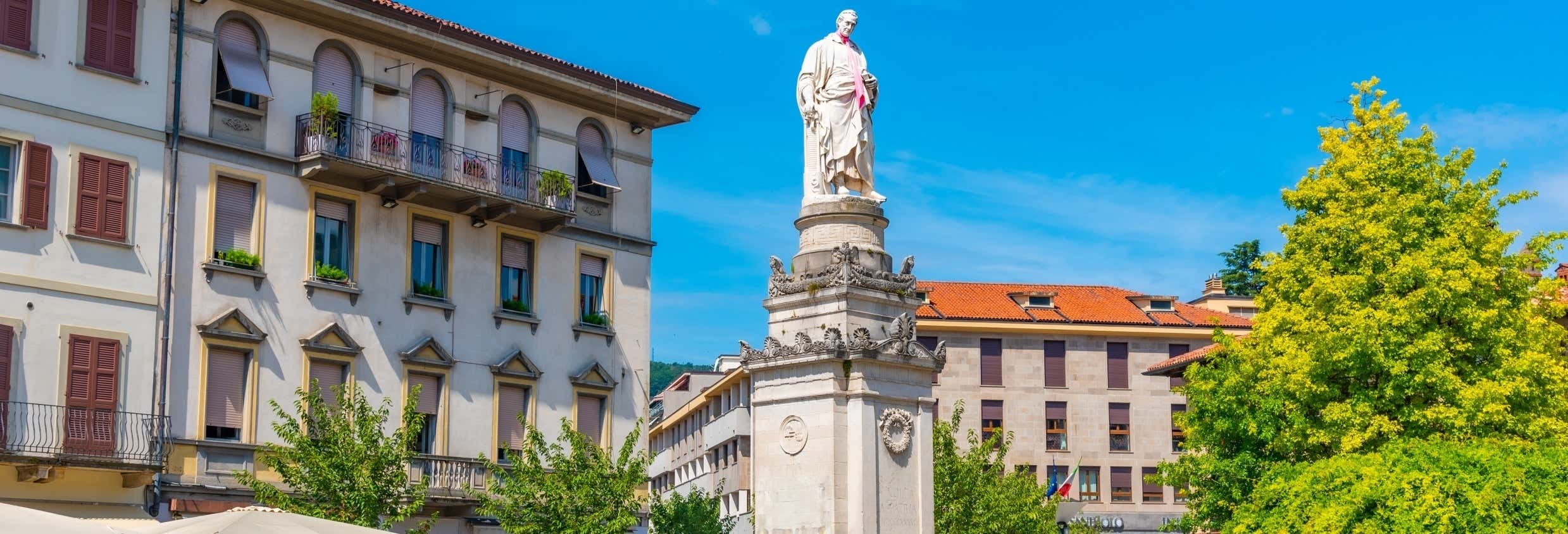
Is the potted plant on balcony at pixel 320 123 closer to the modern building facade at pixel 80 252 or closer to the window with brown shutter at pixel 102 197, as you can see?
the modern building facade at pixel 80 252

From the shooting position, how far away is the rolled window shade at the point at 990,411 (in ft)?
218

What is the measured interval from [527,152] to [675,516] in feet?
27.8

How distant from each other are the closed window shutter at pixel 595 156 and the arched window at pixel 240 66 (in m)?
7.50

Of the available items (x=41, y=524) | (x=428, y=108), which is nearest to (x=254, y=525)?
(x=41, y=524)

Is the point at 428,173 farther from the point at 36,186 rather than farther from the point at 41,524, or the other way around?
the point at 41,524

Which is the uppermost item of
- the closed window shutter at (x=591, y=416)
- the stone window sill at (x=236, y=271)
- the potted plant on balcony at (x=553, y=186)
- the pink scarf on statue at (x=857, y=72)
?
the potted plant on balcony at (x=553, y=186)

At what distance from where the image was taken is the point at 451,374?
114 ft

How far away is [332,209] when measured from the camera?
33156mm

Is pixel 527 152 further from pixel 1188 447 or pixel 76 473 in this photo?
pixel 1188 447

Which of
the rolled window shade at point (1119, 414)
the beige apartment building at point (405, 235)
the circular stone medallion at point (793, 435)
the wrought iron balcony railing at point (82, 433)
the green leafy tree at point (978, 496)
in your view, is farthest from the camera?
the rolled window shade at point (1119, 414)

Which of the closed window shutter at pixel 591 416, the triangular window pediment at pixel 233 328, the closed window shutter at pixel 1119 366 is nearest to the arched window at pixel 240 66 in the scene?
the triangular window pediment at pixel 233 328

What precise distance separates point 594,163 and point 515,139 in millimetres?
1898

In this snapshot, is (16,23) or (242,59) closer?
(16,23)

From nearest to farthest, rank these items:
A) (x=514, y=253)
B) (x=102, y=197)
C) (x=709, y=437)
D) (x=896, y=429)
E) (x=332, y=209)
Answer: (x=896, y=429) → (x=102, y=197) → (x=332, y=209) → (x=514, y=253) → (x=709, y=437)
